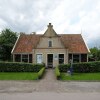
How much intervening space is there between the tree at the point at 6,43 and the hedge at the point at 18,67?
1568 cm

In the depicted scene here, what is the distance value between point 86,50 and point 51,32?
692 cm

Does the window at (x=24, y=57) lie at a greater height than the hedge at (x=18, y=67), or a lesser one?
greater

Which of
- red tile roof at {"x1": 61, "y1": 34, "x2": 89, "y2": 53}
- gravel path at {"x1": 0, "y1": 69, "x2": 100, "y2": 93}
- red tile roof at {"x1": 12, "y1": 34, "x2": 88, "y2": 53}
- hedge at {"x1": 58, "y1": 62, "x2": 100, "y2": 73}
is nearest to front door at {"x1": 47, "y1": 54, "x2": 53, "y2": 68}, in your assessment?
red tile roof at {"x1": 12, "y1": 34, "x2": 88, "y2": 53}

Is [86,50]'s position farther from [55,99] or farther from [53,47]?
[55,99]

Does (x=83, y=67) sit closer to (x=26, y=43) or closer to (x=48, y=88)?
(x=26, y=43)

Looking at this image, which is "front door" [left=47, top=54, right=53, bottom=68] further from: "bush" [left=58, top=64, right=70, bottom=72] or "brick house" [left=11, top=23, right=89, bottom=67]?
"bush" [left=58, top=64, right=70, bottom=72]

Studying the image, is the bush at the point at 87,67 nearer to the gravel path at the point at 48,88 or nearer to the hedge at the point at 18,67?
the hedge at the point at 18,67

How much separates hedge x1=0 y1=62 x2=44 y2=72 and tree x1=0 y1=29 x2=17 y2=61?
51.4 feet

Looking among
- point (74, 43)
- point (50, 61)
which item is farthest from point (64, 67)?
point (74, 43)

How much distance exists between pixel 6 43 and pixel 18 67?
19.3 m

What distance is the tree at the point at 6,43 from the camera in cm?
5388

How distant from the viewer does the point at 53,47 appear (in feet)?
147

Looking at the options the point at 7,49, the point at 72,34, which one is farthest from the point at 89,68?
the point at 7,49

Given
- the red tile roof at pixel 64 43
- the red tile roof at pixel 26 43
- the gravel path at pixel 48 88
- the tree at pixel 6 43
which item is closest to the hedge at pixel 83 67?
the red tile roof at pixel 64 43
